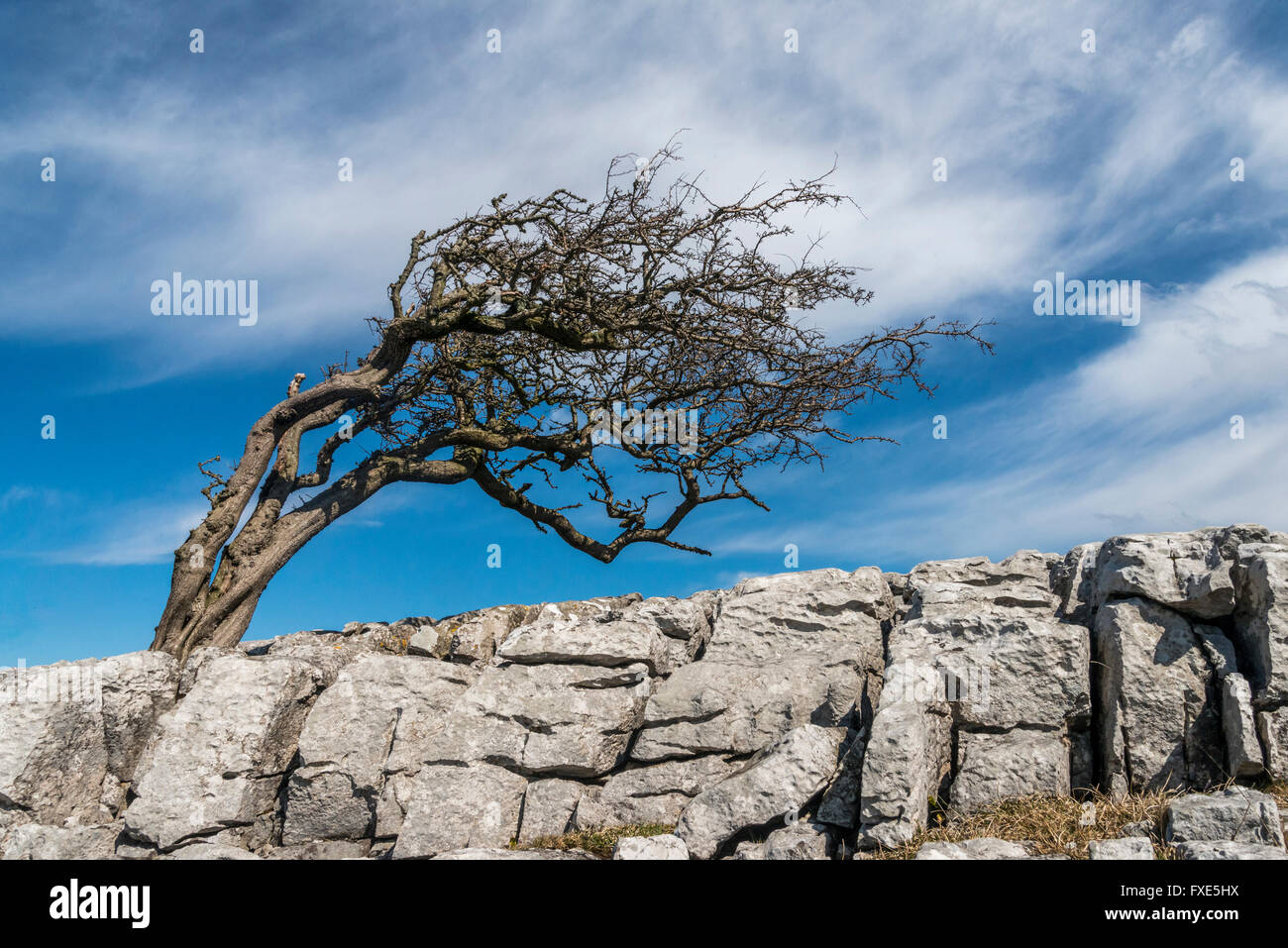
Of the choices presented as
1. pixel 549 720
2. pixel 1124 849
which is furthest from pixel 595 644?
pixel 1124 849

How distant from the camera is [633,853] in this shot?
7.66 metres

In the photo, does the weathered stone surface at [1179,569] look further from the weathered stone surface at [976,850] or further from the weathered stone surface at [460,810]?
the weathered stone surface at [460,810]

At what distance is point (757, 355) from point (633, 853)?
32.8 feet

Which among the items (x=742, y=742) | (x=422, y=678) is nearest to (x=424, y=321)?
(x=422, y=678)

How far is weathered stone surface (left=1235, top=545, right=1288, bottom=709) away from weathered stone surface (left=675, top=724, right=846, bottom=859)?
159 inches

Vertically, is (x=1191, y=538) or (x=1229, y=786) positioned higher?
(x=1191, y=538)

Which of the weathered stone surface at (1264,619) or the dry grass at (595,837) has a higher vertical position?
the weathered stone surface at (1264,619)

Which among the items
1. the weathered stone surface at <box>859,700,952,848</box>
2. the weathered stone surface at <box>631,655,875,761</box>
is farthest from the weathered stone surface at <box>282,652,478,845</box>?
the weathered stone surface at <box>859,700,952,848</box>

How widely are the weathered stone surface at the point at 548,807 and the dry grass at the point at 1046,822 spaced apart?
356cm

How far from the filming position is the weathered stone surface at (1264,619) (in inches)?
323

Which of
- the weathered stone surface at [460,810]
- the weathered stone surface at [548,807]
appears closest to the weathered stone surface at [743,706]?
the weathered stone surface at [548,807]

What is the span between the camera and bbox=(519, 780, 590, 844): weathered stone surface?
9656 mm

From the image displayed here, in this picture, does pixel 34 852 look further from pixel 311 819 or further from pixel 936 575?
pixel 936 575

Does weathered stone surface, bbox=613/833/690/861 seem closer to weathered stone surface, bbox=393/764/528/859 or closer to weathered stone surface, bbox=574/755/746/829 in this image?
weathered stone surface, bbox=574/755/746/829
